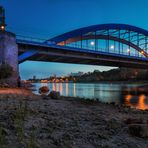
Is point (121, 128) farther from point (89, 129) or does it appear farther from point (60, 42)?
point (60, 42)

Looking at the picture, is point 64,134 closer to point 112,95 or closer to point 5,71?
point 5,71

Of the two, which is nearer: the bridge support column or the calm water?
the calm water

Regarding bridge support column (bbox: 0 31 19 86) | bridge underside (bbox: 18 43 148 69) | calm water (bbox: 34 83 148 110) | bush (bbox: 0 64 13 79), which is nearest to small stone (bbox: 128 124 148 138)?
calm water (bbox: 34 83 148 110)

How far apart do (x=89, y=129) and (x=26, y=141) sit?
2.36 metres

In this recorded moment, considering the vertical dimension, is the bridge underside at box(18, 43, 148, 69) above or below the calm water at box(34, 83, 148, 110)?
above

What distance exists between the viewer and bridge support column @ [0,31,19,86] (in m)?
32.9

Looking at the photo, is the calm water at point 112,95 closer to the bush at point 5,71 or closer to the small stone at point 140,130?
the bush at point 5,71

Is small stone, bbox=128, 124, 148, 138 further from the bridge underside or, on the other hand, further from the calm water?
the bridge underside

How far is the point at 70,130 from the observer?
6.57 meters

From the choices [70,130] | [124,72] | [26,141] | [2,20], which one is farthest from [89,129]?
[124,72]

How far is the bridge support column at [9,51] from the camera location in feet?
108

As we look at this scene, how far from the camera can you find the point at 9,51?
112 feet

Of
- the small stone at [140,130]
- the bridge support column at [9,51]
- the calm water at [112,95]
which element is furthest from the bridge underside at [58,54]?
the small stone at [140,130]

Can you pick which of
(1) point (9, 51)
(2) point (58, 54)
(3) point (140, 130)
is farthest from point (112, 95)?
(3) point (140, 130)
